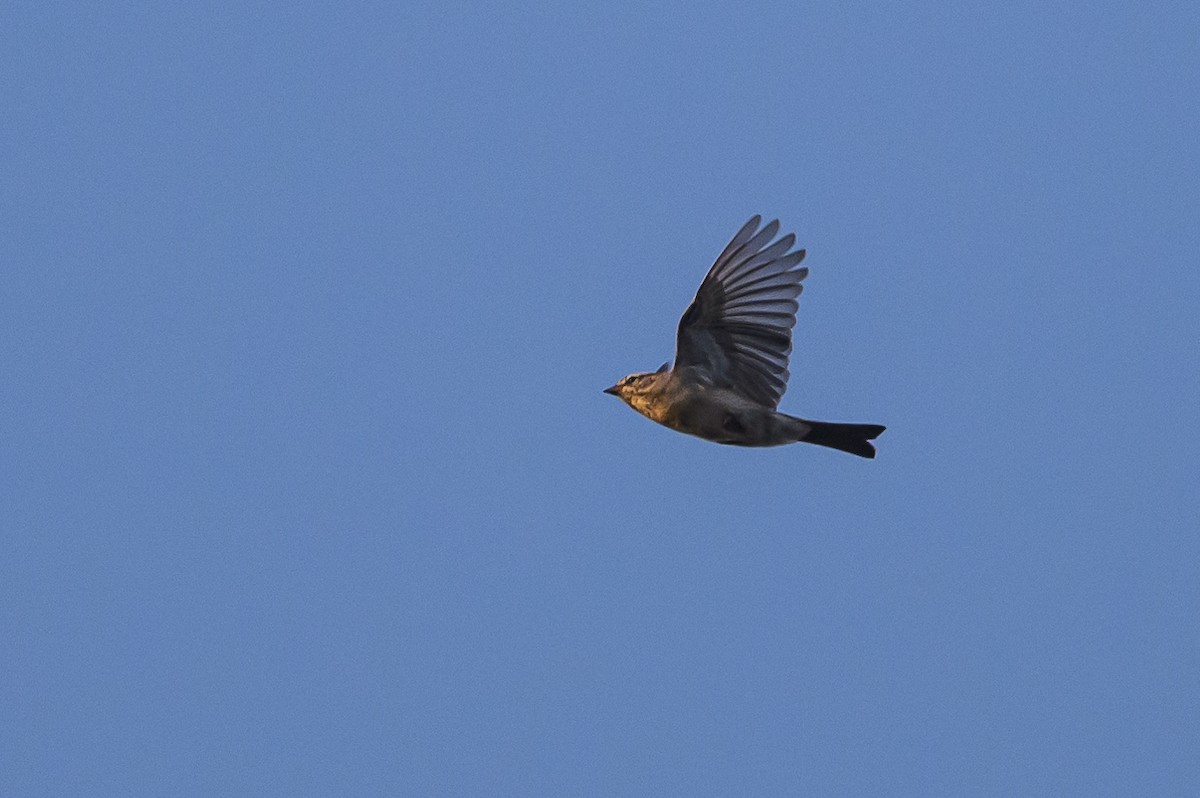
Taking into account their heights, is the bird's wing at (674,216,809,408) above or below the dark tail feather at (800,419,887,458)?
above

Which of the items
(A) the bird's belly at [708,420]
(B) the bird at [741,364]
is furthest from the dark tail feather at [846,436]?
(A) the bird's belly at [708,420]

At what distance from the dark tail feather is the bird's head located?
4.60ft

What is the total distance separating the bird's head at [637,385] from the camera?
44.9 feet

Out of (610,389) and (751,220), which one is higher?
(751,220)

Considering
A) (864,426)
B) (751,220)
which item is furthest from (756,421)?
(751,220)

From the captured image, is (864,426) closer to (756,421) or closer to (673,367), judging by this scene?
(756,421)

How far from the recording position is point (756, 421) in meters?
13.1

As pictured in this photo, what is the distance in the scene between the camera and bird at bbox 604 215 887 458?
13.1 m

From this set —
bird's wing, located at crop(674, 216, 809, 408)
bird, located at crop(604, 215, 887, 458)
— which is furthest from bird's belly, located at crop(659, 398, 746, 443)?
bird's wing, located at crop(674, 216, 809, 408)

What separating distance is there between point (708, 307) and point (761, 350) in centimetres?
59

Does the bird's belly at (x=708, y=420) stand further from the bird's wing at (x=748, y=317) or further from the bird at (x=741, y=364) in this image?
the bird's wing at (x=748, y=317)

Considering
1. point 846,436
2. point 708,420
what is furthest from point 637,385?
point 846,436

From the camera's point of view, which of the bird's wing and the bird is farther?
the bird's wing

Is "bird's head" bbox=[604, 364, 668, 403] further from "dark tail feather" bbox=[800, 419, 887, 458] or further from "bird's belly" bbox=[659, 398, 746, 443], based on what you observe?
"dark tail feather" bbox=[800, 419, 887, 458]
